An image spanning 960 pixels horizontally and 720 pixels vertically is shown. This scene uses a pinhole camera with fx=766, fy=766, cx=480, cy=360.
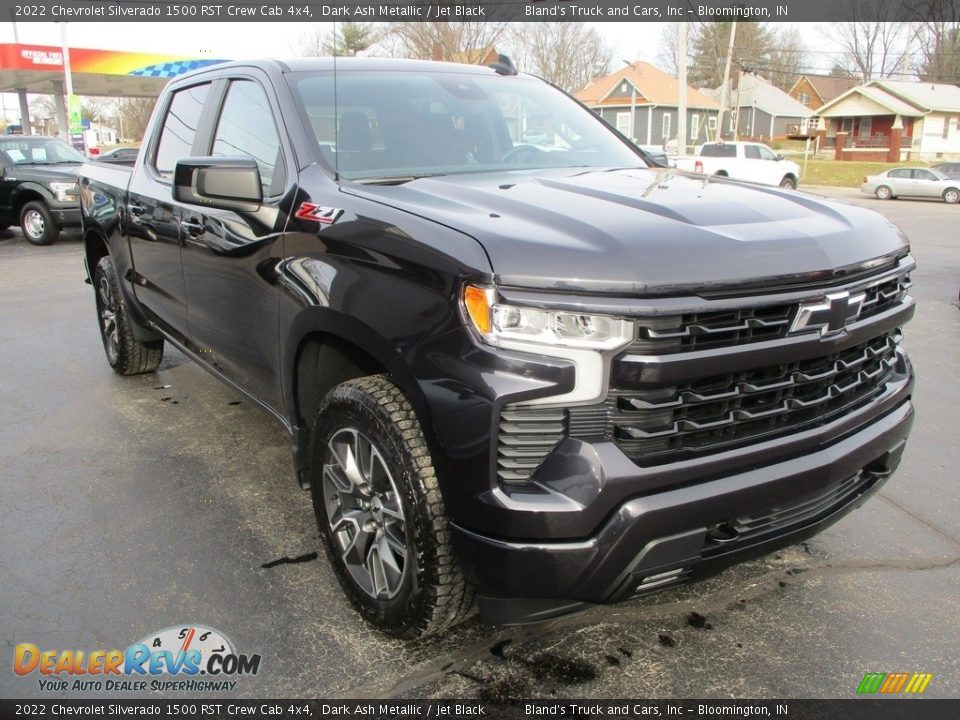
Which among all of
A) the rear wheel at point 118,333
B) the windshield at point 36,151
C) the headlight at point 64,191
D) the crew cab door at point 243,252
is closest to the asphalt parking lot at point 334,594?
the crew cab door at point 243,252

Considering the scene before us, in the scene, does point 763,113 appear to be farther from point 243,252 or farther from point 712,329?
point 712,329

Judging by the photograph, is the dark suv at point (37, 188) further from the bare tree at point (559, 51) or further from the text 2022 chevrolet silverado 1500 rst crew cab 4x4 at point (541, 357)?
the bare tree at point (559, 51)

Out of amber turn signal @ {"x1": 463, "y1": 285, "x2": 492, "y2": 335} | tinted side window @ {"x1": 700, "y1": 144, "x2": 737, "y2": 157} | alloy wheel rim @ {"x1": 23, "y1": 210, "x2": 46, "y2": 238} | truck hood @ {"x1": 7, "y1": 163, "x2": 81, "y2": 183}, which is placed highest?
tinted side window @ {"x1": 700, "y1": 144, "x2": 737, "y2": 157}

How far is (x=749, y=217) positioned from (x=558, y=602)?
1276 millimetres

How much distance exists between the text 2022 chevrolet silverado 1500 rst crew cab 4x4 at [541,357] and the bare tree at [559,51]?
A: 38170mm

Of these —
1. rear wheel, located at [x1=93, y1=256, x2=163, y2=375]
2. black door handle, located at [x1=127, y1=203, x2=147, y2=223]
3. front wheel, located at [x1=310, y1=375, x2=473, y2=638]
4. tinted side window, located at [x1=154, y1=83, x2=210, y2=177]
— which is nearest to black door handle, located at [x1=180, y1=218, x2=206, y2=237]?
tinted side window, located at [x1=154, y1=83, x2=210, y2=177]

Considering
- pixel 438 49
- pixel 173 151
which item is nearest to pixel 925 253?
pixel 173 151

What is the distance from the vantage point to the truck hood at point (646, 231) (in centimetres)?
195

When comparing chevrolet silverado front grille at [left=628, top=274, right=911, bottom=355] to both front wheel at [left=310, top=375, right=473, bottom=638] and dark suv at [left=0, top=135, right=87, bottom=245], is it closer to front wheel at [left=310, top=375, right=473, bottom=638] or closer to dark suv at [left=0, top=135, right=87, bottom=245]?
front wheel at [left=310, top=375, right=473, bottom=638]

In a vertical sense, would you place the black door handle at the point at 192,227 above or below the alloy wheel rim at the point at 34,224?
above

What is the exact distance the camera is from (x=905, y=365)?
9.17 feet

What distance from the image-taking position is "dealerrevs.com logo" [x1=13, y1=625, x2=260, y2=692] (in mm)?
2391

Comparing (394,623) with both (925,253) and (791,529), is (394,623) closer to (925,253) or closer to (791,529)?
(791,529)

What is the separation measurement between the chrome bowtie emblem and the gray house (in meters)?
67.3
